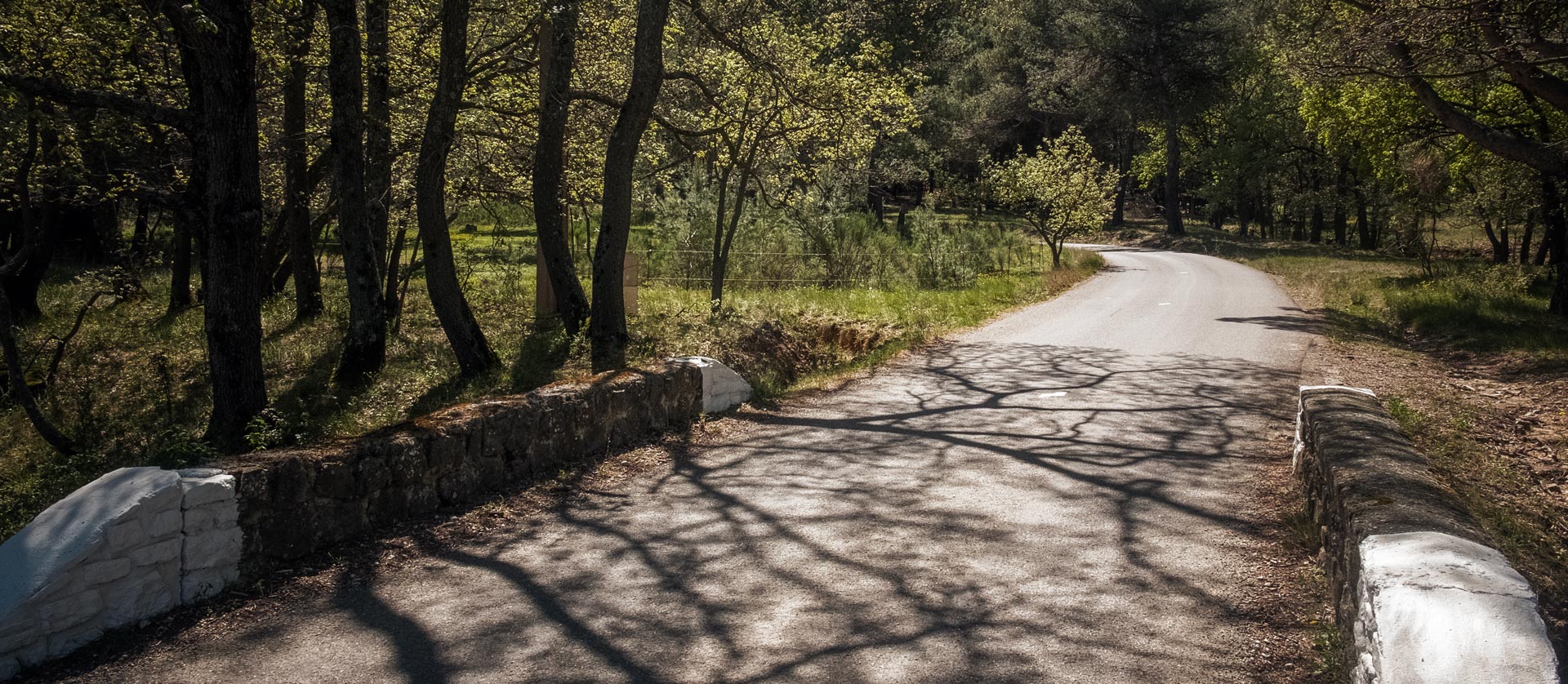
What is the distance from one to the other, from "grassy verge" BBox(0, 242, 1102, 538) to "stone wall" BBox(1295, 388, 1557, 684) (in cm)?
561

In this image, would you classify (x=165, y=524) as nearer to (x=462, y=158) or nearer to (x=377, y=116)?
(x=377, y=116)

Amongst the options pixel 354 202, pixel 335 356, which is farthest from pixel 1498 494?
pixel 335 356

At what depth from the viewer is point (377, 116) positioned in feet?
37.9

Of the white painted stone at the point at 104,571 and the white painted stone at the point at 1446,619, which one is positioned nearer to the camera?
the white painted stone at the point at 1446,619

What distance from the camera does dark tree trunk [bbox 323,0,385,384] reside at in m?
10.2

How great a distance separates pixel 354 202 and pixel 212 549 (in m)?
6.23

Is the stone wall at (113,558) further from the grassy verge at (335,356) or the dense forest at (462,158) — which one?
the dense forest at (462,158)

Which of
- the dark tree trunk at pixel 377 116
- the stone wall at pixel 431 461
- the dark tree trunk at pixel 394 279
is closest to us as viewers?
the stone wall at pixel 431 461

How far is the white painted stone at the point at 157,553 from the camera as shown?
4824 mm

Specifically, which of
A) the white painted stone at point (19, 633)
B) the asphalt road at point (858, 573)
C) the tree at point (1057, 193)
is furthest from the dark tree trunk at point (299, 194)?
the tree at point (1057, 193)

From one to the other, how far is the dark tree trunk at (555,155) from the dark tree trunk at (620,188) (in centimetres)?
80

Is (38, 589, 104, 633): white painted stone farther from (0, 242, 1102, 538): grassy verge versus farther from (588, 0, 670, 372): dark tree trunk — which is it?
(588, 0, 670, 372): dark tree trunk

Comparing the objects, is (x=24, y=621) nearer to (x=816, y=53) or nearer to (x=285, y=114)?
(x=285, y=114)

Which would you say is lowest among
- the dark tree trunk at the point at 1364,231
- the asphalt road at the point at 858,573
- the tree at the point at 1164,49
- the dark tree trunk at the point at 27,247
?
the asphalt road at the point at 858,573
